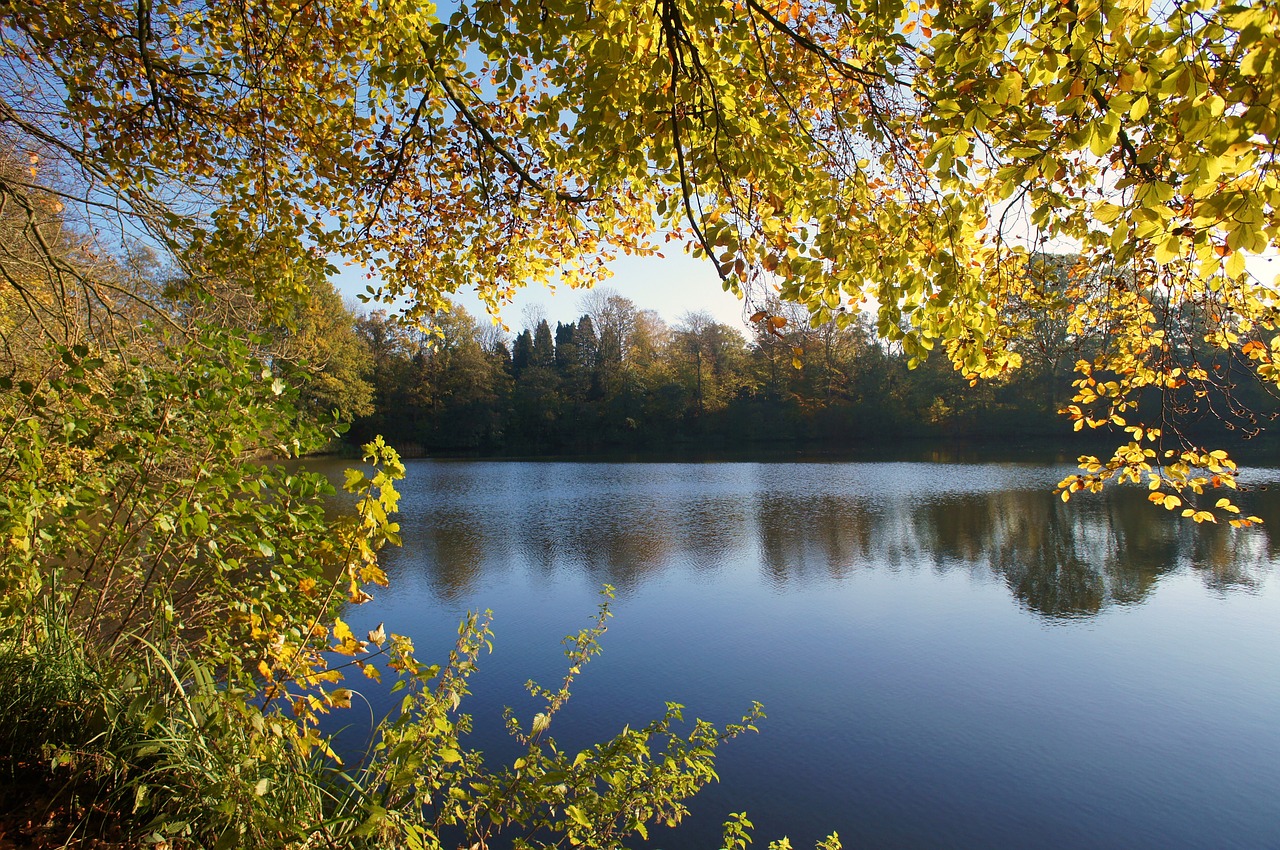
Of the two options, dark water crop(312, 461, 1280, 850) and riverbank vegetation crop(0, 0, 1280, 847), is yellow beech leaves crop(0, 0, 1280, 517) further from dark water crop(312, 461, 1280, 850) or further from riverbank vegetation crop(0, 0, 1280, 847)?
dark water crop(312, 461, 1280, 850)

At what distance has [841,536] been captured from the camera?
14.6 meters

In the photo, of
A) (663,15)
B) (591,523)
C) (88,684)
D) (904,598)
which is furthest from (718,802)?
(591,523)

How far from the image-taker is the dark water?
5.48 metres

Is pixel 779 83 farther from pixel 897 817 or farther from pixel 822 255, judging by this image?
pixel 897 817

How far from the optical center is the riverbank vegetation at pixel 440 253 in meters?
1.90

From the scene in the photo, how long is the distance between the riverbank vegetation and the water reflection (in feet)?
24.9

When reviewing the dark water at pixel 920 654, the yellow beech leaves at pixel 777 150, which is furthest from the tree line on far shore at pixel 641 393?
the yellow beech leaves at pixel 777 150

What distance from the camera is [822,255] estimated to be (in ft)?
7.68

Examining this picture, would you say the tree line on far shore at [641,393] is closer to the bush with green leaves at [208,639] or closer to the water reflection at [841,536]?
the water reflection at [841,536]

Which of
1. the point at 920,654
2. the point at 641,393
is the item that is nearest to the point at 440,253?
the point at 920,654

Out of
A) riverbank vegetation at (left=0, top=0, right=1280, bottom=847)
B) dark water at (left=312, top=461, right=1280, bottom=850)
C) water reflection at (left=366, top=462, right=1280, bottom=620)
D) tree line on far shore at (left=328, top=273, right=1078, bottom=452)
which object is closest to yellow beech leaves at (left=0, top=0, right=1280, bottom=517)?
riverbank vegetation at (left=0, top=0, right=1280, bottom=847)

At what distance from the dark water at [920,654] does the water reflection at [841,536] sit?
91mm

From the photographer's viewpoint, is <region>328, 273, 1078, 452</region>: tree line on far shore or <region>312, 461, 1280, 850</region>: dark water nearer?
<region>312, 461, 1280, 850</region>: dark water

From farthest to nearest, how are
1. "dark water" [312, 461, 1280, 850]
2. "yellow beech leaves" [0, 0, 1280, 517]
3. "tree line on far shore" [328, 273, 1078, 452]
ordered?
1. "tree line on far shore" [328, 273, 1078, 452]
2. "dark water" [312, 461, 1280, 850]
3. "yellow beech leaves" [0, 0, 1280, 517]
